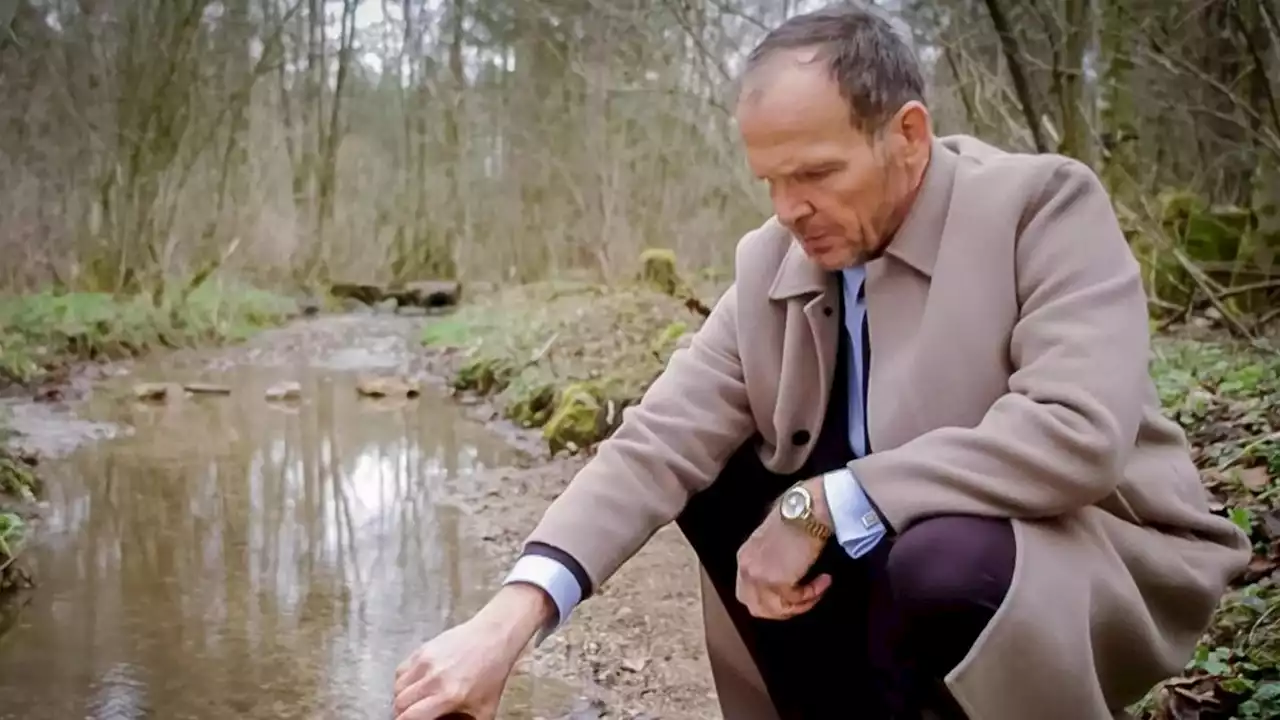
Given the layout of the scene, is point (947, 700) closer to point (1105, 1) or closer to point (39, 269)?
point (1105, 1)

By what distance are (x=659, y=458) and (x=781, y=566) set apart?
231 millimetres

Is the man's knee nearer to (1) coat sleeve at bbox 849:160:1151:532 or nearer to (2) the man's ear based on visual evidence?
(1) coat sleeve at bbox 849:160:1151:532


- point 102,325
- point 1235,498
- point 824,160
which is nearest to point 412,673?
point 824,160

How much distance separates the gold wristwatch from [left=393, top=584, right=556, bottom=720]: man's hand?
318mm

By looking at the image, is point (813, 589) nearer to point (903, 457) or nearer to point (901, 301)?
point (903, 457)

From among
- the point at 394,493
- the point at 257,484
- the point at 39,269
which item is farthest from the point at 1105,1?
the point at 39,269

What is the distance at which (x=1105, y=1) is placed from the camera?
5.05 metres

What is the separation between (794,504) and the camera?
1.45m

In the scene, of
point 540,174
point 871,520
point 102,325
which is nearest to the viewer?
point 871,520

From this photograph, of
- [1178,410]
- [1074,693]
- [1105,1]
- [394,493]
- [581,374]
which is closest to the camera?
[1074,693]

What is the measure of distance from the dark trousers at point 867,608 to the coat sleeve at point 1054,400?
40 mm

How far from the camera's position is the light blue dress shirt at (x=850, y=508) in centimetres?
143

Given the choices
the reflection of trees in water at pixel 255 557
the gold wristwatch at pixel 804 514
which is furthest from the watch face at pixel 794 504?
the reflection of trees in water at pixel 255 557

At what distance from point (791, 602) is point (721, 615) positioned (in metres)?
0.25
